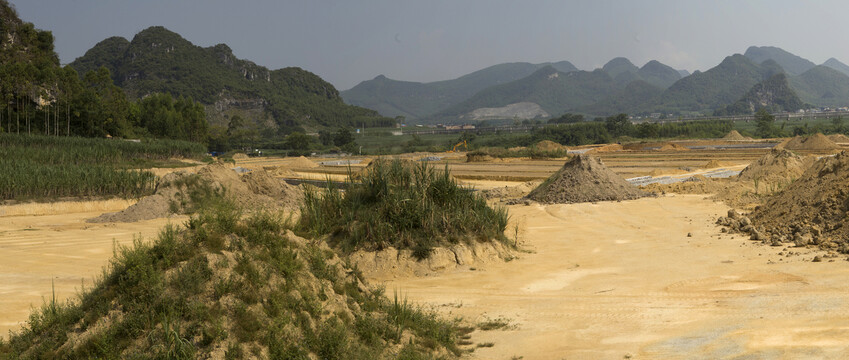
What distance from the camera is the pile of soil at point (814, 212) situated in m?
10.5

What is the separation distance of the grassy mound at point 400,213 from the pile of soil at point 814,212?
5.12 meters

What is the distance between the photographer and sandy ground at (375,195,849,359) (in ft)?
19.0

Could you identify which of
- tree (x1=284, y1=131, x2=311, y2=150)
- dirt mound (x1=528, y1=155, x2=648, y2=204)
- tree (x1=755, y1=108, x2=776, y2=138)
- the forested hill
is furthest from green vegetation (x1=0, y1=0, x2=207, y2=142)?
the forested hill

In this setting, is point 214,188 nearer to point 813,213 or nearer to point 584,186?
point 584,186

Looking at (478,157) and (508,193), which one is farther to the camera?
(478,157)

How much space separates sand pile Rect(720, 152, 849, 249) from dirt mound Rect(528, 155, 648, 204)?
210 inches

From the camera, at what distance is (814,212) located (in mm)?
11578

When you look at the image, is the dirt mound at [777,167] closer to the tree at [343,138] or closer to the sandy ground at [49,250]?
the sandy ground at [49,250]

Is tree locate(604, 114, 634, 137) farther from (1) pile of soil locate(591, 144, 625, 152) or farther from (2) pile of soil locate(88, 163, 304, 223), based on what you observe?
(2) pile of soil locate(88, 163, 304, 223)

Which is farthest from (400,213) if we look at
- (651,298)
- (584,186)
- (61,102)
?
(61,102)

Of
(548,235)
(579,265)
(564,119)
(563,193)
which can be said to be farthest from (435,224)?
(564,119)

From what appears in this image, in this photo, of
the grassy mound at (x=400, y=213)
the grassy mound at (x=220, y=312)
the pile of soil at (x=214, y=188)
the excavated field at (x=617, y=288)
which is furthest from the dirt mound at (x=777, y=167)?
the grassy mound at (x=220, y=312)

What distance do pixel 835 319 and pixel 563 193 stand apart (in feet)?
41.4

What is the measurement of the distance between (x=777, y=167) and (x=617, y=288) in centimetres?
1643
